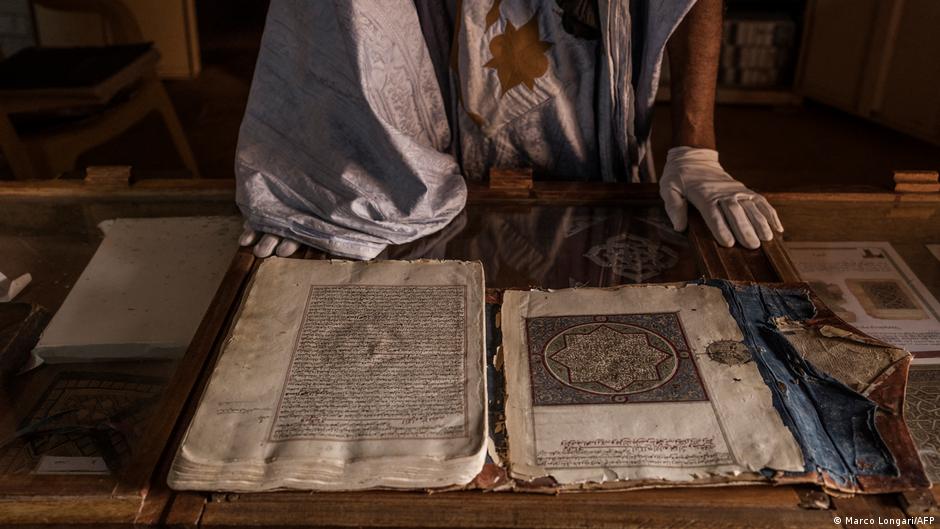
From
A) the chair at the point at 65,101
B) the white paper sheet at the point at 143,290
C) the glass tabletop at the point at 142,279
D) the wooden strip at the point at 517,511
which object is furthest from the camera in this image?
the chair at the point at 65,101

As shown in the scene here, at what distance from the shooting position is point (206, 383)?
0.78 meters

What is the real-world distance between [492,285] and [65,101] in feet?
4.50

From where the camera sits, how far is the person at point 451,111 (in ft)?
3.50

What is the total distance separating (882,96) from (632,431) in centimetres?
275

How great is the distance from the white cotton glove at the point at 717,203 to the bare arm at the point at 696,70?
0.28 feet

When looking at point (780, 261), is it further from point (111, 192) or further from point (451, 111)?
point (111, 192)

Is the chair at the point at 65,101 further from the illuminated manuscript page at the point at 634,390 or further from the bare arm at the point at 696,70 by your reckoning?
the illuminated manuscript page at the point at 634,390

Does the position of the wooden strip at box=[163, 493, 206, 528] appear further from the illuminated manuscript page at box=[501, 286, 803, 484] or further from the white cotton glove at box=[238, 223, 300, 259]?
the white cotton glove at box=[238, 223, 300, 259]

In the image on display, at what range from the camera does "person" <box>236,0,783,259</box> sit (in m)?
1.07

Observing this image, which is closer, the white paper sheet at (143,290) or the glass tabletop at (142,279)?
the glass tabletop at (142,279)

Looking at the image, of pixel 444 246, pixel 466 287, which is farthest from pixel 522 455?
pixel 444 246

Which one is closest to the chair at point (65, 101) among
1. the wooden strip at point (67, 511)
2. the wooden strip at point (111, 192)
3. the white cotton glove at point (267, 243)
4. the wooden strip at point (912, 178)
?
the wooden strip at point (111, 192)

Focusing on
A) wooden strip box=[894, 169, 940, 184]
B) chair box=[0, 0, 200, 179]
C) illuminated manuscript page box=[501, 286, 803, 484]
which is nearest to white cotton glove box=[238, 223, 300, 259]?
illuminated manuscript page box=[501, 286, 803, 484]

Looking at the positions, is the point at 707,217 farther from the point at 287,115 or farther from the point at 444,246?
the point at 287,115
